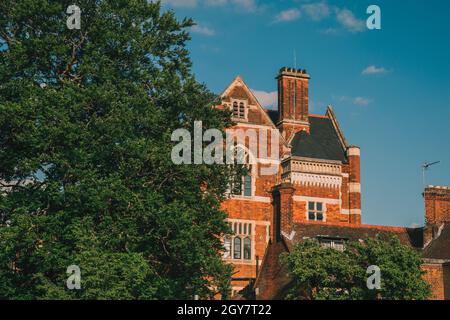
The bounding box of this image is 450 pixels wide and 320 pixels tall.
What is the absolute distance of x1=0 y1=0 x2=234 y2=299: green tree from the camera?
3291 cm

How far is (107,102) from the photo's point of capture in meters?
35.2

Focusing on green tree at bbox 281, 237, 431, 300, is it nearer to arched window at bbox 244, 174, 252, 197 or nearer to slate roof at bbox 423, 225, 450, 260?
slate roof at bbox 423, 225, 450, 260

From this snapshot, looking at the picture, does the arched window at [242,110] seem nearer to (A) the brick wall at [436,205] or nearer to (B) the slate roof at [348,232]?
(B) the slate roof at [348,232]

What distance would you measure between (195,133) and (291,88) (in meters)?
26.9

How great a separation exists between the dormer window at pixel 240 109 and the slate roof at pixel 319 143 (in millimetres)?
4978

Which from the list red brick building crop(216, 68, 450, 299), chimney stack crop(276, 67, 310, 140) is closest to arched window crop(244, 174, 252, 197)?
red brick building crop(216, 68, 450, 299)

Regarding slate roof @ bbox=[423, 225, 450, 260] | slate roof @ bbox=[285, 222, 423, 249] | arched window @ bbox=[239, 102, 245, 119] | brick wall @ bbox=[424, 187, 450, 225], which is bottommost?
slate roof @ bbox=[423, 225, 450, 260]

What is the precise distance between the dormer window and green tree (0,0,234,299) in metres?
18.6

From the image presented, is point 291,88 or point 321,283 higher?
point 291,88

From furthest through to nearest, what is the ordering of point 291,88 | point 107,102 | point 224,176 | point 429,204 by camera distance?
1. point 291,88
2. point 429,204
3. point 224,176
4. point 107,102

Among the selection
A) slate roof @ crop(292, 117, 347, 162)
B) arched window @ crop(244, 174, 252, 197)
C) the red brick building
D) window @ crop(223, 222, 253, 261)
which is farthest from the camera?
slate roof @ crop(292, 117, 347, 162)
